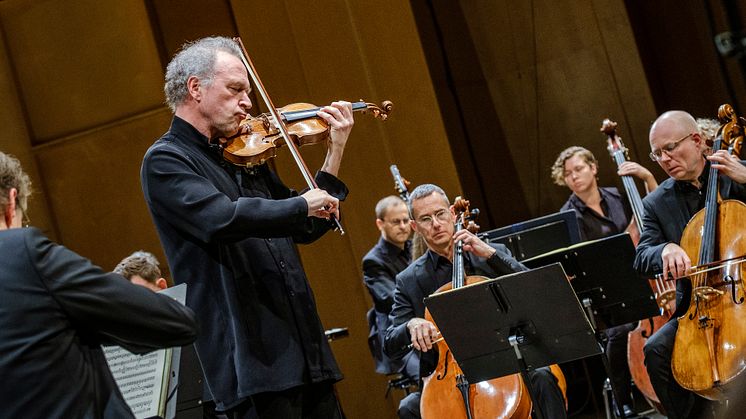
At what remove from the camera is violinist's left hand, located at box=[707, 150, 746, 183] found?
3.47m

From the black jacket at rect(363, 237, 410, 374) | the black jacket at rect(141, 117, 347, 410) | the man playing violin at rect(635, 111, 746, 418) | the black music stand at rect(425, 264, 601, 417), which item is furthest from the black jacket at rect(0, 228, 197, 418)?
the black jacket at rect(363, 237, 410, 374)

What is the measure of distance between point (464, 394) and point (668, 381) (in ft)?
3.02

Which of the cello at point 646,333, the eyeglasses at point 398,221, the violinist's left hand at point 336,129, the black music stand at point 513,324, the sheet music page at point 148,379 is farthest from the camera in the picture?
the eyeglasses at point 398,221

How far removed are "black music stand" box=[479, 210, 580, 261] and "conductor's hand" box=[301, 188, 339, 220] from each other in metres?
2.30

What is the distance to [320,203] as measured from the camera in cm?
235

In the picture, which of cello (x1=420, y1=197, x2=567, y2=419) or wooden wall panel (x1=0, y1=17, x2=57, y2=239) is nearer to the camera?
cello (x1=420, y1=197, x2=567, y2=419)

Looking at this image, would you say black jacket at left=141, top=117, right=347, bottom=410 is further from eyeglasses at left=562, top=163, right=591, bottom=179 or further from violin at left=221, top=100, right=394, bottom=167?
eyeglasses at left=562, top=163, right=591, bottom=179

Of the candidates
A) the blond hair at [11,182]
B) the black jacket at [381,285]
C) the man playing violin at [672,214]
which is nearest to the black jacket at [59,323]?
the blond hair at [11,182]

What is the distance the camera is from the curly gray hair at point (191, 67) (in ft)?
8.23

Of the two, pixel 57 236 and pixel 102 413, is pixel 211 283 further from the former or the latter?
pixel 57 236

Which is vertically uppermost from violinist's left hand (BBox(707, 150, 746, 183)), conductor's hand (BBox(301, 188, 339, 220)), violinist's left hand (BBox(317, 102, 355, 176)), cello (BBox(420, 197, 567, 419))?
violinist's left hand (BBox(317, 102, 355, 176))

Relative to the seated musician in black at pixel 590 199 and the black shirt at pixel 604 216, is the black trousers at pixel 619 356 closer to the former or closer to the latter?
the seated musician in black at pixel 590 199

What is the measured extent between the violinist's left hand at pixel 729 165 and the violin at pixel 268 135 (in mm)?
1697

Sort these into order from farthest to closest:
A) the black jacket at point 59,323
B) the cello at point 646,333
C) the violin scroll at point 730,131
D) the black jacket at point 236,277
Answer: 1. the cello at point 646,333
2. the violin scroll at point 730,131
3. the black jacket at point 236,277
4. the black jacket at point 59,323
